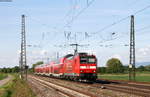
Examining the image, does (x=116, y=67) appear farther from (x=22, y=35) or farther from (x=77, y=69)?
(x=77, y=69)

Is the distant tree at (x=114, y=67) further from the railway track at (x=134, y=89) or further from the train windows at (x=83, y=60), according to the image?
the railway track at (x=134, y=89)

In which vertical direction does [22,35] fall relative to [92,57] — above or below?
above

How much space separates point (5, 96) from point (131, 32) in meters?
25.7

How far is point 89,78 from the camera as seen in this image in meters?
37.4

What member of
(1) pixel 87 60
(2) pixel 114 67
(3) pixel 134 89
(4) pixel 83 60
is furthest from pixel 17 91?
(2) pixel 114 67

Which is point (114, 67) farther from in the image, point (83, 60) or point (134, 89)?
point (134, 89)

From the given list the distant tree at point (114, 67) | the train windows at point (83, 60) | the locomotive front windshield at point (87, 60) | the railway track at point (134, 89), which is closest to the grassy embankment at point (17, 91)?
the train windows at point (83, 60)

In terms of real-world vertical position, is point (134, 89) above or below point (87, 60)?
below

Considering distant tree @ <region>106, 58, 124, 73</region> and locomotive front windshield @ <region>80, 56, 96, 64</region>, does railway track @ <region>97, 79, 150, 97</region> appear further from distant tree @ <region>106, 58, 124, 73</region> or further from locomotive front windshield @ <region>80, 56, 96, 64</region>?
distant tree @ <region>106, 58, 124, 73</region>

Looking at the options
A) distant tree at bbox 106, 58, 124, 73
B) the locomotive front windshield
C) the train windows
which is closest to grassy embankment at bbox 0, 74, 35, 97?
the train windows

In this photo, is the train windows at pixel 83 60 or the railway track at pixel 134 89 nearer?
the railway track at pixel 134 89

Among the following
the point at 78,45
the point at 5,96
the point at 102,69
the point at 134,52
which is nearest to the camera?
the point at 5,96

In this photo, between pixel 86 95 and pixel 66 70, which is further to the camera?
pixel 66 70

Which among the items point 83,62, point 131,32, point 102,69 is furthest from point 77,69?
point 102,69
